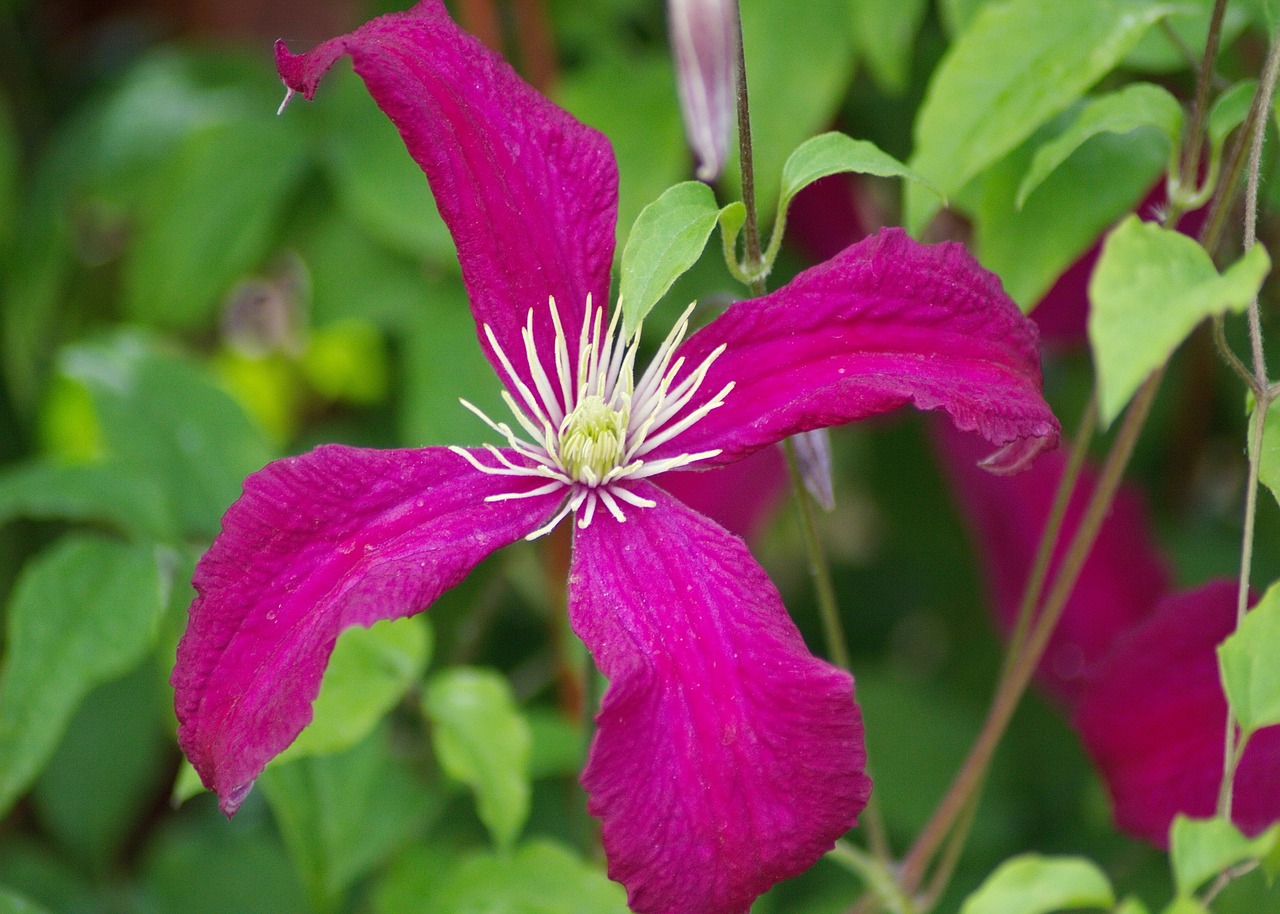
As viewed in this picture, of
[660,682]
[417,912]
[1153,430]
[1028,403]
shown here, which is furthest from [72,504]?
[1153,430]

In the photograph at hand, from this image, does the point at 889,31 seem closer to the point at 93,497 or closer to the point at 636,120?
the point at 636,120

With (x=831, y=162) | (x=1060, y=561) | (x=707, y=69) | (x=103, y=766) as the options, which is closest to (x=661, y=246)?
(x=831, y=162)

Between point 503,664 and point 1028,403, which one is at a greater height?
point 1028,403

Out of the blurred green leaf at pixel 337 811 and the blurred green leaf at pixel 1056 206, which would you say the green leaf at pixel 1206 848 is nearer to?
the blurred green leaf at pixel 1056 206

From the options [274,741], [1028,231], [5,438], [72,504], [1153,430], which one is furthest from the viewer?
[5,438]

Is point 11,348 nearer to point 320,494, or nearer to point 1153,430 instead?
point 320,494

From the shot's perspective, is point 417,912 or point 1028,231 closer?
point 1028,231

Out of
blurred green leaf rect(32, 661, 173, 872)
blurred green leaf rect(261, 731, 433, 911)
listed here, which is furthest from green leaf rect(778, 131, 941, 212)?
blurred green leaf rect(32, 661, 173, 872)
